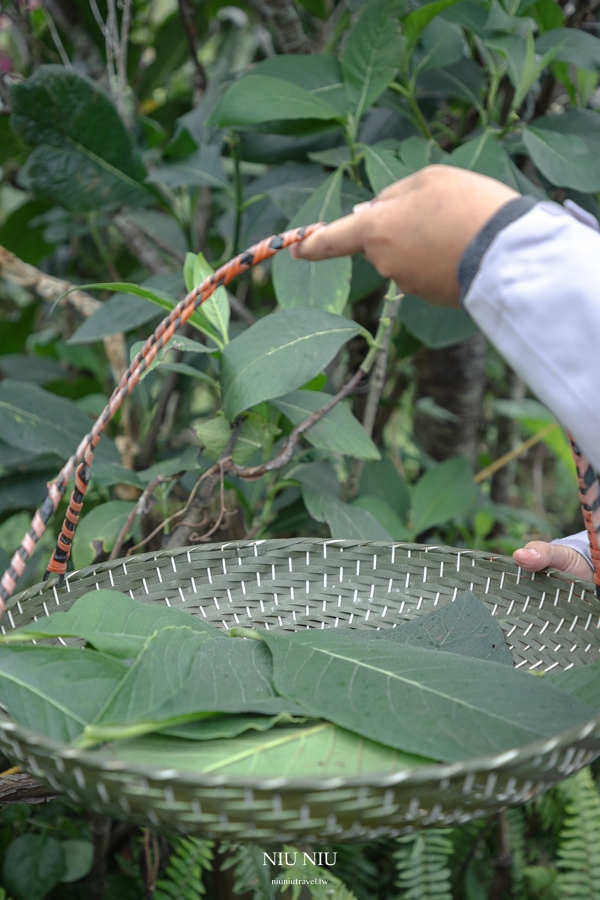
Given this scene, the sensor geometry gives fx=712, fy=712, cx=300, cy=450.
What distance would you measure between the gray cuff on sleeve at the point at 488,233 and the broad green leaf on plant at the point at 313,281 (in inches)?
18.1

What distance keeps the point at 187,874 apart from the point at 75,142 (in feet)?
3.16

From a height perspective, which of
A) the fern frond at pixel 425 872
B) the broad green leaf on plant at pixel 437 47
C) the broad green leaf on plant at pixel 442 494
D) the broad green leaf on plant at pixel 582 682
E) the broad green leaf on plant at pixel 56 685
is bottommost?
the fern frond at pixel 425 872

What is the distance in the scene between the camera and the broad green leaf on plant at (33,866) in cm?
84

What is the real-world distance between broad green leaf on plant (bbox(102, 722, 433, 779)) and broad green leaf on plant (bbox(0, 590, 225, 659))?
3.9 inches

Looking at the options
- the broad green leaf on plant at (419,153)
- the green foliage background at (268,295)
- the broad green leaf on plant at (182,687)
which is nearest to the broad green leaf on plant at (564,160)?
the green foliage background at (268,295)

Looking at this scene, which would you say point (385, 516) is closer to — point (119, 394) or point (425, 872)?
point (425, 872)

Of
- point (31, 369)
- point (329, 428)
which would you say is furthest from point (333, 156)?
point (31, 369)

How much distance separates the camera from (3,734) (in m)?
0.39

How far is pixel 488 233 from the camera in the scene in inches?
14.6

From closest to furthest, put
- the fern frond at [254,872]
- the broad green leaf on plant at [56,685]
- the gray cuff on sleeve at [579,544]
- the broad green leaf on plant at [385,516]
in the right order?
the broad green leaf on plant at [56,685] < the gray cuff on sleeve at [579,544] < the fern frond at [254,872] < the broad green leaf on plant at [385,516]

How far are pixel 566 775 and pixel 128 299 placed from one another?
85 centimetres

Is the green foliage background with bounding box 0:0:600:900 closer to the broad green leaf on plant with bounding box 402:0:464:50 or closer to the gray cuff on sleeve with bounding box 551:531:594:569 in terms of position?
the broad green leaf on plant with bounding box 402:0:464:50

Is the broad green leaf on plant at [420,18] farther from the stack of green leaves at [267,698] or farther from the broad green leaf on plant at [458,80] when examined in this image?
the stack of green leaves at [267,698]

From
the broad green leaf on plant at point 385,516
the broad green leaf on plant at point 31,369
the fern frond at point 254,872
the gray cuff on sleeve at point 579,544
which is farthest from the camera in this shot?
the broad green leaf on plant at point 31,369
